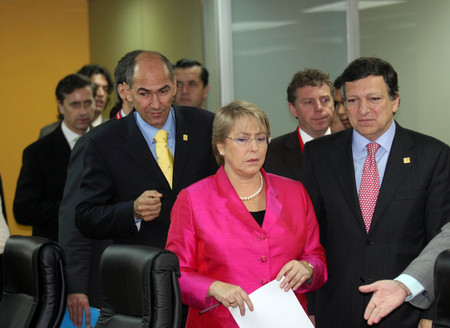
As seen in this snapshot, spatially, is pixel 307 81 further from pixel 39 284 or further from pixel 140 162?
pixel 39 284

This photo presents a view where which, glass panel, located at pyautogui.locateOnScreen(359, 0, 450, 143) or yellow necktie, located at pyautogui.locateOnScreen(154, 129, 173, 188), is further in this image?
glass panel, located at pyautogui.locateOnScreen(359, 0, 450, 143)

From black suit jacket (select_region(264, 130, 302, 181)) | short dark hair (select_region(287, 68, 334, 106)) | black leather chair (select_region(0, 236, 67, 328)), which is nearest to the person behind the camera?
black leather chair (select_region(0, 236, 67, 328))

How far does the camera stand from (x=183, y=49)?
23.2 ft

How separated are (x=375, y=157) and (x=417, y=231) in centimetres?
39

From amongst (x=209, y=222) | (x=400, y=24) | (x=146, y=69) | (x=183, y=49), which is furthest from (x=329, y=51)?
(x=209, y=222)

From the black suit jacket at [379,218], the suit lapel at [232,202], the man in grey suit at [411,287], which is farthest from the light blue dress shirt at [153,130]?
the man in grey suit at [411,287]

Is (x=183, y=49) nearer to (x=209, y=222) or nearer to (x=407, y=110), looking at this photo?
(x=407, y=110)

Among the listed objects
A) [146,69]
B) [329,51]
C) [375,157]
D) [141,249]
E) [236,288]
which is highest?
[329,51]

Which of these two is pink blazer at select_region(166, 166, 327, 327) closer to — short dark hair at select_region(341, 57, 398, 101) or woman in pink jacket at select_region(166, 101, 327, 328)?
woman in pink jacket at select_region(166, 101, 327, 328)

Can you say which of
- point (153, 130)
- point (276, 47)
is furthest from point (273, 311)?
point (276, 47)

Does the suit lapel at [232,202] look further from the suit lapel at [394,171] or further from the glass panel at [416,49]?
the glass panel at [416,49]

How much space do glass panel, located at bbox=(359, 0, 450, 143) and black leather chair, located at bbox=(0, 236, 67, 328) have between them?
357 cm

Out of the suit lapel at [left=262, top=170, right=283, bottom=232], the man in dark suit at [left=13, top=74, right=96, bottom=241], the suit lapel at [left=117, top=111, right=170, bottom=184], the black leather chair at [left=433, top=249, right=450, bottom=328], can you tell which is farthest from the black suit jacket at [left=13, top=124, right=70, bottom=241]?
the black leather chair at [left=433, top=249, right=450, bottom=328]

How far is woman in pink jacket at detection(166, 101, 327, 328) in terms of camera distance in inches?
109
